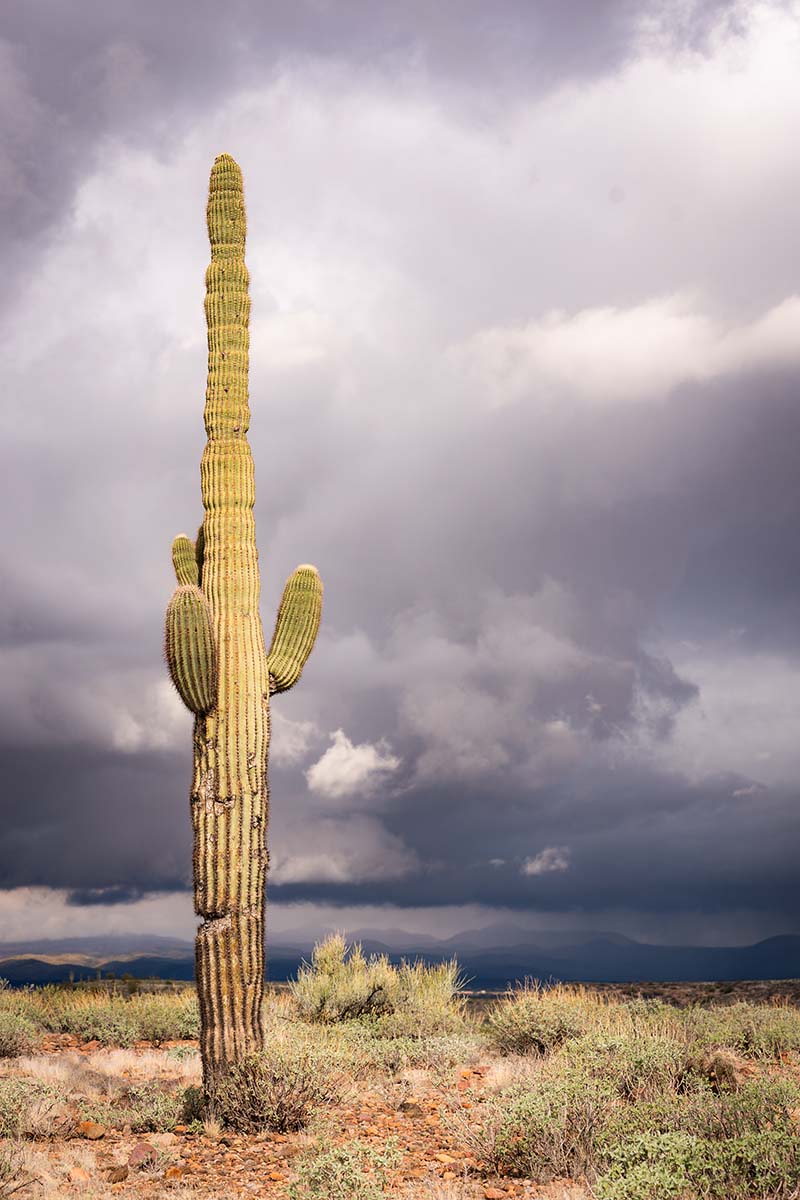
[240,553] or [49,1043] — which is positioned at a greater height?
[240,553]

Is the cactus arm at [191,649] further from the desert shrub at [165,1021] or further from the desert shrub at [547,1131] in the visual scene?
the desert shrub at [165,1021]

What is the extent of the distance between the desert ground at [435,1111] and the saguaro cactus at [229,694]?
93cm

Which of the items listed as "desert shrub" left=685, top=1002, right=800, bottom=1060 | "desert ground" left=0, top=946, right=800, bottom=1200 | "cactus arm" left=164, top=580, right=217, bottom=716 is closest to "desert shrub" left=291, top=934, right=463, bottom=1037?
"desert ground" left=0, top=946, right=800, bottom=1200

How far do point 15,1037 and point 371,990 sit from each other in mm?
6194

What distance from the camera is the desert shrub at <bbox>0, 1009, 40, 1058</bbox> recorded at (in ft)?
52.7

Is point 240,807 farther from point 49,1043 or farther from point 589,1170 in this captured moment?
point 49,1043

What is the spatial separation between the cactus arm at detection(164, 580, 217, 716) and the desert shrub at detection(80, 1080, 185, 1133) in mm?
4443

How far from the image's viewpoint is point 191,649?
11.5 metres

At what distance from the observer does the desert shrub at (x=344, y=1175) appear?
7.57m

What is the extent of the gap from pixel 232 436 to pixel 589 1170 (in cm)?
937

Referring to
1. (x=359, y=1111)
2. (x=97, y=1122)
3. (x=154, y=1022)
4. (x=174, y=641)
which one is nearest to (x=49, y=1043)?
(x=154, y=1022)

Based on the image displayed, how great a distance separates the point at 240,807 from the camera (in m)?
11.6

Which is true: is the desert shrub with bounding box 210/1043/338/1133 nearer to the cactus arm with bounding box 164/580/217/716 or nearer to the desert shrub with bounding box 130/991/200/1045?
the cactus arm with bounding box 164/580/217/716

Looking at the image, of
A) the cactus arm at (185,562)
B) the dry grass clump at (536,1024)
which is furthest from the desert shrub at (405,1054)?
the cactus arm at (185,562)
